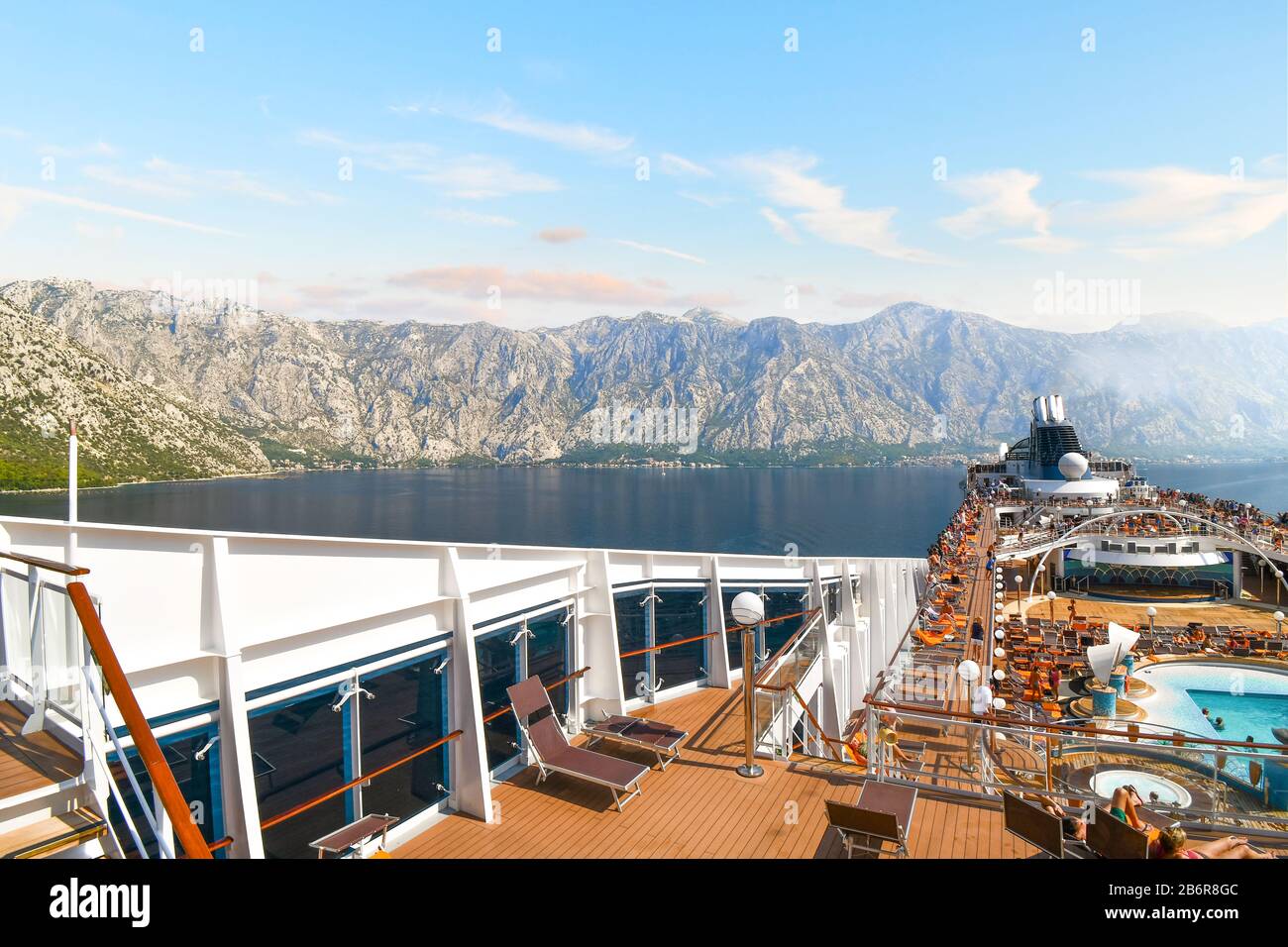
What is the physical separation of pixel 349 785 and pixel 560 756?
2.29 meters

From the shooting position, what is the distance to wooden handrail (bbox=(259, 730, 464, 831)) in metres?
5.48

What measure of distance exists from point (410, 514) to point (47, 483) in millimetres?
65742

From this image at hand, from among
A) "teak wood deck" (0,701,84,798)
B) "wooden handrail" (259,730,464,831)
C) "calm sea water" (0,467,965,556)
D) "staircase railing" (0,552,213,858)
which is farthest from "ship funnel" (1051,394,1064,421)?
"teak wood deck" (0,701,84,798)

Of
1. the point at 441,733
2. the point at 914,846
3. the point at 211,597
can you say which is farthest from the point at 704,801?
the point at 211,597

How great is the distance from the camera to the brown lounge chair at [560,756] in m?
6.94

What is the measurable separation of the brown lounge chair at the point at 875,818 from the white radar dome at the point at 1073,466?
56.8m

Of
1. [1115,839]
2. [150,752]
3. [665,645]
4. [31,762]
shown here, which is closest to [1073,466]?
[665,645]

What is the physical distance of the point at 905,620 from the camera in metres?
23.8

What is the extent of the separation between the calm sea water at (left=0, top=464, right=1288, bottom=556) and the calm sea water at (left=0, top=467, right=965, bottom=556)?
191 mm

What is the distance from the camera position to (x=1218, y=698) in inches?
817

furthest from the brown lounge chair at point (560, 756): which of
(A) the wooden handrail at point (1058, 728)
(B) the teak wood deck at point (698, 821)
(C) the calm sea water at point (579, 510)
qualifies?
(C) the calm sea water at point (579, 510)
